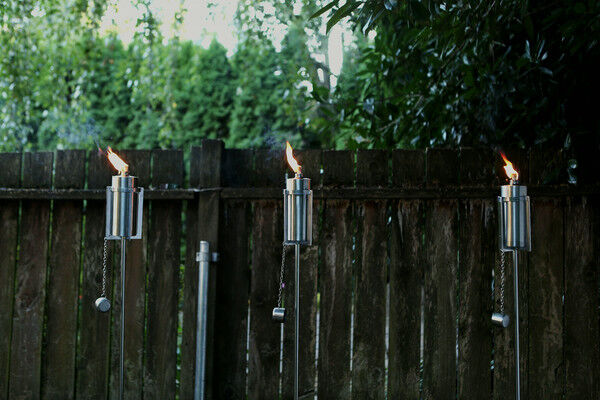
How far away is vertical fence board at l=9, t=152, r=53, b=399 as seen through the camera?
2.64 meters

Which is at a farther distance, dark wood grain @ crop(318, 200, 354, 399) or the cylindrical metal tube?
dark wood grain @ crop(318, 200, 354, 399)

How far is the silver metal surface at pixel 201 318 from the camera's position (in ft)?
8.20

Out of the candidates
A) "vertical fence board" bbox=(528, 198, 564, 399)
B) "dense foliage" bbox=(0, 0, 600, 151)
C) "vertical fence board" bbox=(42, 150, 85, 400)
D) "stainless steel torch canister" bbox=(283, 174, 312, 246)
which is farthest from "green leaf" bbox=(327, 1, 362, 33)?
"vertical fence board" bbox=(42, 150, 85, 400)

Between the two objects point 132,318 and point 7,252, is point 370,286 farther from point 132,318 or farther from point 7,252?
point 7,252

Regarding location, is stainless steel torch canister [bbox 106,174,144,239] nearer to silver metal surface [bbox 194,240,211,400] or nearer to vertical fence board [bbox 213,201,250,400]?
silver metal surface [bbox 194,240,211,400]

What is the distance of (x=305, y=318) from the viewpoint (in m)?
2.57

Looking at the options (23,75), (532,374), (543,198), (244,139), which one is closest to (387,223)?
(543,198)

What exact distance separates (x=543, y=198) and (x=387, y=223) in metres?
0.70

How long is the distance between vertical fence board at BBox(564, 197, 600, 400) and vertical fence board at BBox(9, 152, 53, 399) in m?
2.32

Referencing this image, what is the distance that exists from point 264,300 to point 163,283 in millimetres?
457

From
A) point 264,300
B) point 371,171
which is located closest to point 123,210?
point 264,300

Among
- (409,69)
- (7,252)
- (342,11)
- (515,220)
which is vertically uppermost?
(409,69)

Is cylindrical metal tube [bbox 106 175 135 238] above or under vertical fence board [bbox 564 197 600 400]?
above

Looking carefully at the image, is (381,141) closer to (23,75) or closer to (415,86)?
(415,86)
